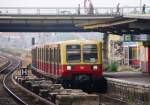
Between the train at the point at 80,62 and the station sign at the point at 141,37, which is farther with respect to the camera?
the station sign at the point at 141,37

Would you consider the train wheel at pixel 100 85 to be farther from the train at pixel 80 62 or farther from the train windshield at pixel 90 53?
the train windshield at pixel 90 53

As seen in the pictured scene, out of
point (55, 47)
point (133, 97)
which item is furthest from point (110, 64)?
point (133, 97)

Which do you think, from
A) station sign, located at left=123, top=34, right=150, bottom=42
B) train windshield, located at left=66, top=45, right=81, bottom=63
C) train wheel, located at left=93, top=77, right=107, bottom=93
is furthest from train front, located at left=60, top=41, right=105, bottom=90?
station sign, located at left=123, top=34, right=150, bottom=42

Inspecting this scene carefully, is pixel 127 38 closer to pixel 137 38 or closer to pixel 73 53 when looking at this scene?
pixel 137 38

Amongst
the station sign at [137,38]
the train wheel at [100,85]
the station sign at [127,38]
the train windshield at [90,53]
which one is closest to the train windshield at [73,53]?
the train windshield at [90,53]

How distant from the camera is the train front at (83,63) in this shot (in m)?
30.6

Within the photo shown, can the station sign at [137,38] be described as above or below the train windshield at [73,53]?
above

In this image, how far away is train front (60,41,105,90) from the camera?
30.6 m

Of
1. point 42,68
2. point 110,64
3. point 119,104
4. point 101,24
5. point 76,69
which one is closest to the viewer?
point 119,104

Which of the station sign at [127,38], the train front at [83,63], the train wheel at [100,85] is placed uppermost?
the station sign at [127,38]

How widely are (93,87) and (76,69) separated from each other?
1.55 metres

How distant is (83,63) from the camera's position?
30.6 meters

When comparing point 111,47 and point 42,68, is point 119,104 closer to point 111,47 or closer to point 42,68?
point 42,68

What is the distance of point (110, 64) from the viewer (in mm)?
53469
